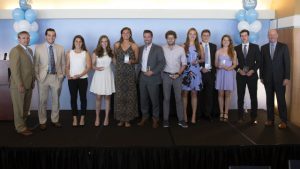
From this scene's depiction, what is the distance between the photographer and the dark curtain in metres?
3.69

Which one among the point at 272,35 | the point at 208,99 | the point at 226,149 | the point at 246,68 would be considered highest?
the point at 272,35

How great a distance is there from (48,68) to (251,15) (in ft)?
11.8

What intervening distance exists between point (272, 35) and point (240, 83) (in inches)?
33.3

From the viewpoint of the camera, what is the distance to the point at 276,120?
206 inches

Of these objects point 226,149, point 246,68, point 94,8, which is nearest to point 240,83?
point 246,68

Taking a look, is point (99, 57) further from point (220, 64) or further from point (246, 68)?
point (246, 68)

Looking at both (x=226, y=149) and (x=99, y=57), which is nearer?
(x=226, y=149)

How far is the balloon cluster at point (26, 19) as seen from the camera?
5.34m

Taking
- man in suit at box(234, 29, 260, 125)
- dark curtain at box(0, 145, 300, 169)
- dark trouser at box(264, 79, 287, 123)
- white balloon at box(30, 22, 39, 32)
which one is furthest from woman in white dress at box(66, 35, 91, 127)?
dark trouser at box(264, 79, 287, 123)

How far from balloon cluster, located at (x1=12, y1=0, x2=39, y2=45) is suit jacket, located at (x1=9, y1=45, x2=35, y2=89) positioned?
1.25 metres

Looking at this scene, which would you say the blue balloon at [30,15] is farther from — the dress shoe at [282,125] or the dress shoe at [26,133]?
the dress shoe at [282,125]

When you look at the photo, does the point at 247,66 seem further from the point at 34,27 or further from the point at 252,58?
the point at 34,27

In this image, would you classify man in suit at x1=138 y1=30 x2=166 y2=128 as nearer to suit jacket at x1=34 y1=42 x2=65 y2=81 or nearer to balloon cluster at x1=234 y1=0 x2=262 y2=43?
suit jacket at x1=34 y1=42 x2=65 y2=81

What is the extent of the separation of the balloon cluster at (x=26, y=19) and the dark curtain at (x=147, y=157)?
96.3 inches
